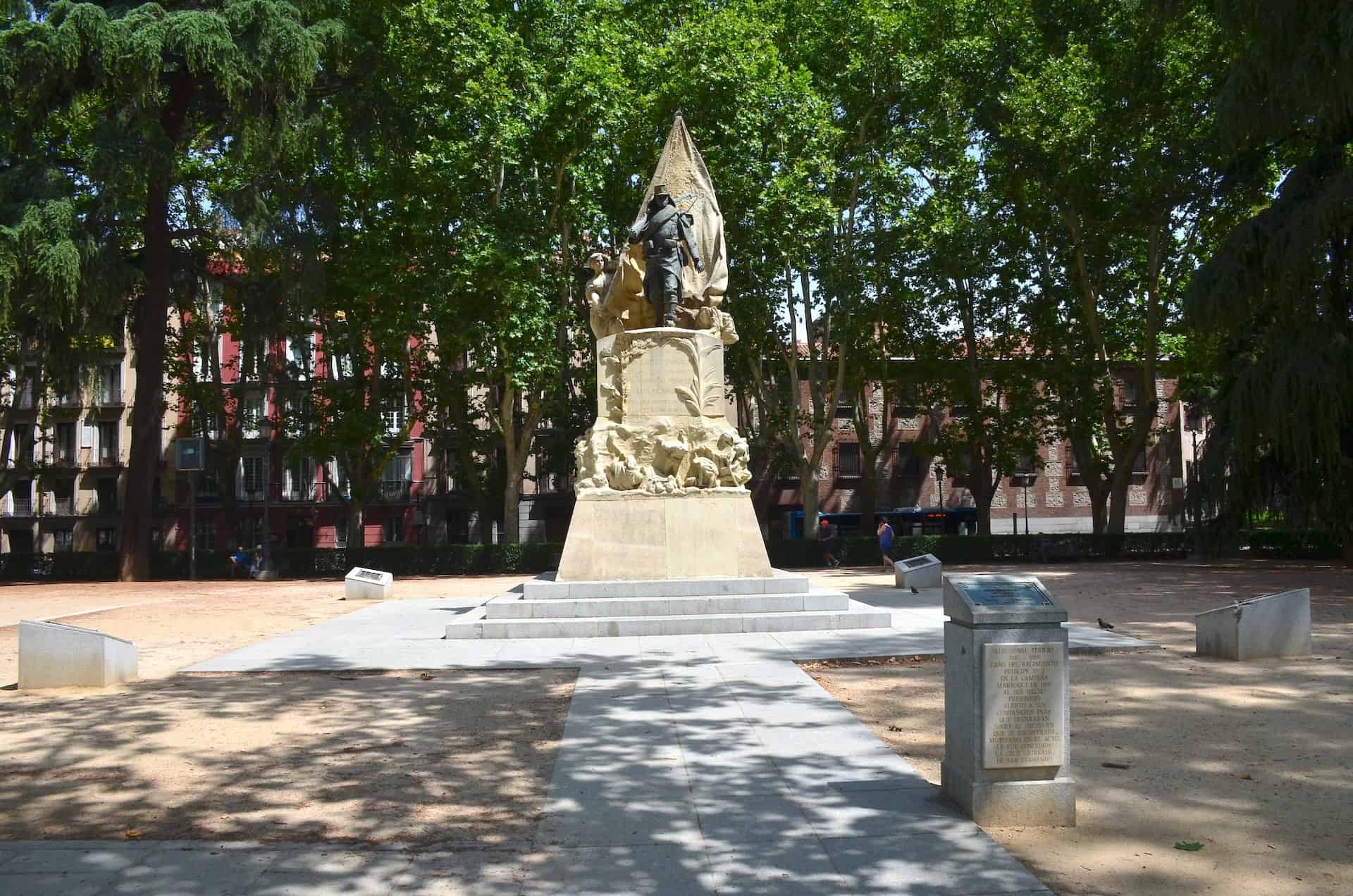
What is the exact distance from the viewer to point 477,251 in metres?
26.2

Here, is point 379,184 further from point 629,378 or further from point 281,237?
point 629,378

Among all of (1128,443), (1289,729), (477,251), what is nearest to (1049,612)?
(1289,729)

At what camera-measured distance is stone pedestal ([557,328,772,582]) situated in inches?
543

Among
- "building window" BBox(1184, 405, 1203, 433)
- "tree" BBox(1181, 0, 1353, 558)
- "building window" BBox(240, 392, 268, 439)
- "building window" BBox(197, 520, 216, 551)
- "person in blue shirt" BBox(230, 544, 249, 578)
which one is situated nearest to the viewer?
"tree" BBox(1181, 0, 1353, 558)

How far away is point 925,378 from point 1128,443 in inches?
337

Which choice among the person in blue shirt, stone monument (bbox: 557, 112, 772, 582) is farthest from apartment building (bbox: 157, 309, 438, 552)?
stone monument (bbox: 557, 112, 772, 582)

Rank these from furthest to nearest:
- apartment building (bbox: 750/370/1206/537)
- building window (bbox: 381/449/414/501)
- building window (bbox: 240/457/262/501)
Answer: apartment building (bbox: 750/370/1206/537), building window (bbox: 381/449/414/501), building window (bbox: 240/457/262/501)

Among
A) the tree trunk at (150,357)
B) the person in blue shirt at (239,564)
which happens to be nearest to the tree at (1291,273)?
the tree trunk at (150,357)

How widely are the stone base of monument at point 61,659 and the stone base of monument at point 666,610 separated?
4.04 m

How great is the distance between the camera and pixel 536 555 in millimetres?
31234

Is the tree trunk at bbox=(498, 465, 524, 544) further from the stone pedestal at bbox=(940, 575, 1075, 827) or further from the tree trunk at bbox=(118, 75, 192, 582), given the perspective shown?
the stone pedestal at bbox=(940, 575, 1075, 827)

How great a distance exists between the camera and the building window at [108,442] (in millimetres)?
52531

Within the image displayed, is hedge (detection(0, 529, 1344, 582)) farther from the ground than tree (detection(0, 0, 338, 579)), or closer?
closer

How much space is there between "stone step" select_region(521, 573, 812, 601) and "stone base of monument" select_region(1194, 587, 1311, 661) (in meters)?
4.92
